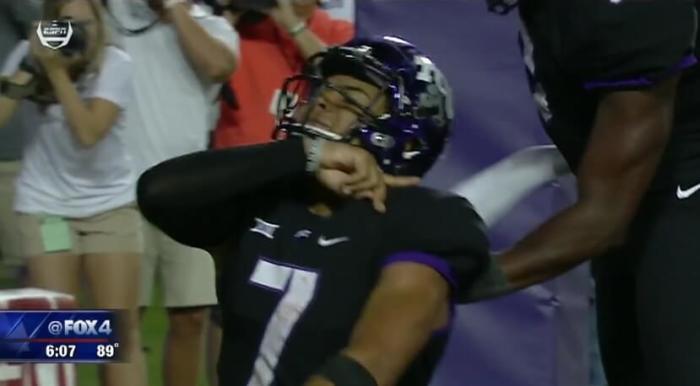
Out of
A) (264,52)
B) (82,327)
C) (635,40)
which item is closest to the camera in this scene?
(635,40)

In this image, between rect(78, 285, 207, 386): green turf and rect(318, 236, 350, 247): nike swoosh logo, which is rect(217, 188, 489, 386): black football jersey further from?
rect(78, 285, 207, 386): green turf

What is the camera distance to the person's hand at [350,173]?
2.38 metres

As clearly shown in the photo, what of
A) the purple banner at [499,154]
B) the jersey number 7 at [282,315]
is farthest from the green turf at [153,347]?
the jersey number 7 at [282,315]

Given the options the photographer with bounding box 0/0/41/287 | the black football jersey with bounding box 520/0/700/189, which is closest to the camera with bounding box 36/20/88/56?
the photographer with bounding box 0/0/41/287

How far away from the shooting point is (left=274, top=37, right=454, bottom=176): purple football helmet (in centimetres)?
246

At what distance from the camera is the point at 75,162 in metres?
4.64

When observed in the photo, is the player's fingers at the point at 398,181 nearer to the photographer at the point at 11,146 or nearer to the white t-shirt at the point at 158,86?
the white t-shirt at the point at 158,86

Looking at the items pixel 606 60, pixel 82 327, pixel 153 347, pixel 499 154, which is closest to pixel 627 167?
pixel 606 60

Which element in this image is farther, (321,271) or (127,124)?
(127,124)

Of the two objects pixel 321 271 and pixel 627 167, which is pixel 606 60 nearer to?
pixel 627 167

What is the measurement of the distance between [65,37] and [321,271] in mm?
2273

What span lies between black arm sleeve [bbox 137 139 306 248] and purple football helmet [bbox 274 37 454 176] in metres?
0.08

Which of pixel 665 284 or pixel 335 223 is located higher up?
pixel 335 223

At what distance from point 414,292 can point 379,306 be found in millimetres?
54
